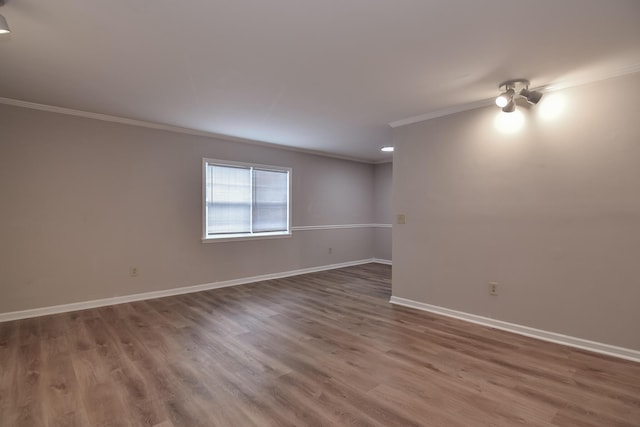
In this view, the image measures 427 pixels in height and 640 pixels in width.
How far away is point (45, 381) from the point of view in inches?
89.3

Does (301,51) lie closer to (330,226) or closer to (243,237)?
(243,237)

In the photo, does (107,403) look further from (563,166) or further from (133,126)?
(563,166)

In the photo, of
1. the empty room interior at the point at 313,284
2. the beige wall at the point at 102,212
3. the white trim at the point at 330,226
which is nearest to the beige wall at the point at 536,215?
the empty room interior at the point at 313,284

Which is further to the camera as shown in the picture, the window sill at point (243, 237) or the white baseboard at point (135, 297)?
the window sill at point (243, 237)

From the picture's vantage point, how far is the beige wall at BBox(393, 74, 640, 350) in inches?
106

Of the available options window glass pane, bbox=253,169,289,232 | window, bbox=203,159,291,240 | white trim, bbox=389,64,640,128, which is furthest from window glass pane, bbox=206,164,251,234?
white trim, bbox=389,64,640,128

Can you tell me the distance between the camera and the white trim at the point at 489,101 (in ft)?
8.74

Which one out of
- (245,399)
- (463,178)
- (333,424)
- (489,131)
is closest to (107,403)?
(245,399)

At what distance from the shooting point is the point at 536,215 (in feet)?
10.2

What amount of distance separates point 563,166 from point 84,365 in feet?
14.7

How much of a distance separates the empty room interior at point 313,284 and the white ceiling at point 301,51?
2cm

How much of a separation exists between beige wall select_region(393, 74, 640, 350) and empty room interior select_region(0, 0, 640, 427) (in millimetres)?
17

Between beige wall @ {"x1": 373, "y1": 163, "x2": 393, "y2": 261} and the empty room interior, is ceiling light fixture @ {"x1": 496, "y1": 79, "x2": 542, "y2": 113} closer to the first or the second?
the empty room interior

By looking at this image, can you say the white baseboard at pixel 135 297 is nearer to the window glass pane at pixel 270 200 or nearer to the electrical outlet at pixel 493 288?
the window glass pane at pixel 270 200
